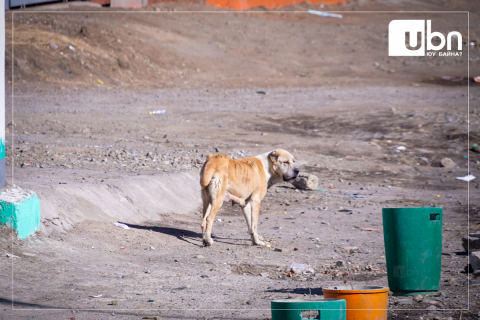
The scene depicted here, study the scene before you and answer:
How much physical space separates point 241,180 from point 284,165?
2.36 ft

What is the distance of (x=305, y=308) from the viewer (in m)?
3.43

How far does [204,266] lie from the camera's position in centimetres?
598

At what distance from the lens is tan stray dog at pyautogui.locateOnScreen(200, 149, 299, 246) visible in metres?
6.95

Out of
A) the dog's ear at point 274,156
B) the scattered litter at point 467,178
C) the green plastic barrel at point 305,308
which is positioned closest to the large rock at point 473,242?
the dog's ear at point 274,156

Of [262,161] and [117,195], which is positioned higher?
[262,161]

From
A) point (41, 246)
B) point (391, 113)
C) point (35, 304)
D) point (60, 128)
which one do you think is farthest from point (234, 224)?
point (391, 113)

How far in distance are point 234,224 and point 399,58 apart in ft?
69.6

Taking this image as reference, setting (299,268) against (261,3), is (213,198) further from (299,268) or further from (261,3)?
(261,3)

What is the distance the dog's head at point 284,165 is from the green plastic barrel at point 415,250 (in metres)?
2.68

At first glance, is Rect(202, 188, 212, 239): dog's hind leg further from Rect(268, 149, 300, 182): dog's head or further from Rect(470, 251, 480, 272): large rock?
Rect(470, 251, 480, 272): large rock

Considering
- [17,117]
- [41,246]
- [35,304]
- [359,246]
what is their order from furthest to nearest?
1. [17,117]
2. [359,246]
3. [41,246]
4. [35,304]

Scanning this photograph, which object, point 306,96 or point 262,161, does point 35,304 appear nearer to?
point 262,161

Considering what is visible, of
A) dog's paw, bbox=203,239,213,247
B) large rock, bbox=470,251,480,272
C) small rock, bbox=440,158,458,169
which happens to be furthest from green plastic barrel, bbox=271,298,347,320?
small rock, bbox=440,158,458,169

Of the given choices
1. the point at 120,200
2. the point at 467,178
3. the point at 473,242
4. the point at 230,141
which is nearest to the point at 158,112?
the point at 230,141
